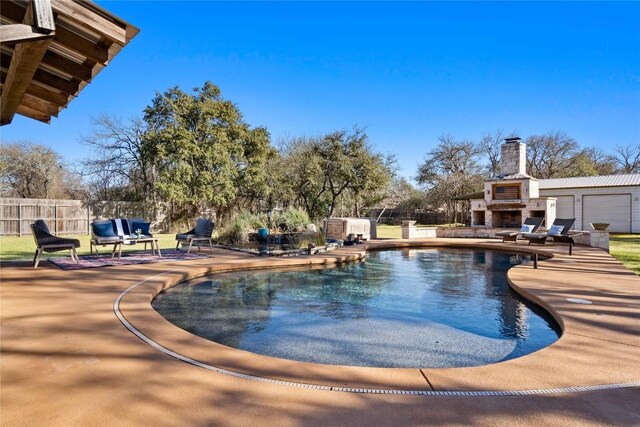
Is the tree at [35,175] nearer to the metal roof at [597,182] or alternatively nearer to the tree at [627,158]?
the metal roof at [597,182]

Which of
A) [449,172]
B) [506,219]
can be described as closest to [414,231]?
[506,219]

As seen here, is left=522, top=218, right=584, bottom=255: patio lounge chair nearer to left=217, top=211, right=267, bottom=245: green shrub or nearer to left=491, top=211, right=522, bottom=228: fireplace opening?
left=491, top=211, right=522, bottom=228: fireplace opening

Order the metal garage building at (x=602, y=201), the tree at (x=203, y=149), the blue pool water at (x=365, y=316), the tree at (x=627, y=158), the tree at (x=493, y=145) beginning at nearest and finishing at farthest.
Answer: the blue pool water at (x=365, y=316)
the tree at (x=203, y=149)
the metal garage building at (x=602, y=201)
the tree at (x=627, y=158)
the tree at (x=493, y=145)

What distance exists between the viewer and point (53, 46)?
3.23 meters

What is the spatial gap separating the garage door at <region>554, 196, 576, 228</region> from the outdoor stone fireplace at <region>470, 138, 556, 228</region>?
484cm

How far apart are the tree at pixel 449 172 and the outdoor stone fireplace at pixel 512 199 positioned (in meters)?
9.35

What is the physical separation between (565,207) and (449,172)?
30.2 feet

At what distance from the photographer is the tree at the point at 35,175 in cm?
2086

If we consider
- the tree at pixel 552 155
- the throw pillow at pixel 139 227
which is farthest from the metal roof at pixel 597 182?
the throw pillow at pixel 139 227

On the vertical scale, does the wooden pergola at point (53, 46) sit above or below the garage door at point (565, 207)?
above

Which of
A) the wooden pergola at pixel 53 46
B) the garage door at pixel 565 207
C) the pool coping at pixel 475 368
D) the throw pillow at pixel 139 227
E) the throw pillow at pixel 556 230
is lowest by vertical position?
the pool coping at pixel 475 368

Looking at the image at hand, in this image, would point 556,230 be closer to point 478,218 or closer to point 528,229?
point 528,229

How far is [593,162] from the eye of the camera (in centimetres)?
2861

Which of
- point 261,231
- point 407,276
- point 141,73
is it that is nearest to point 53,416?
point 407,276
